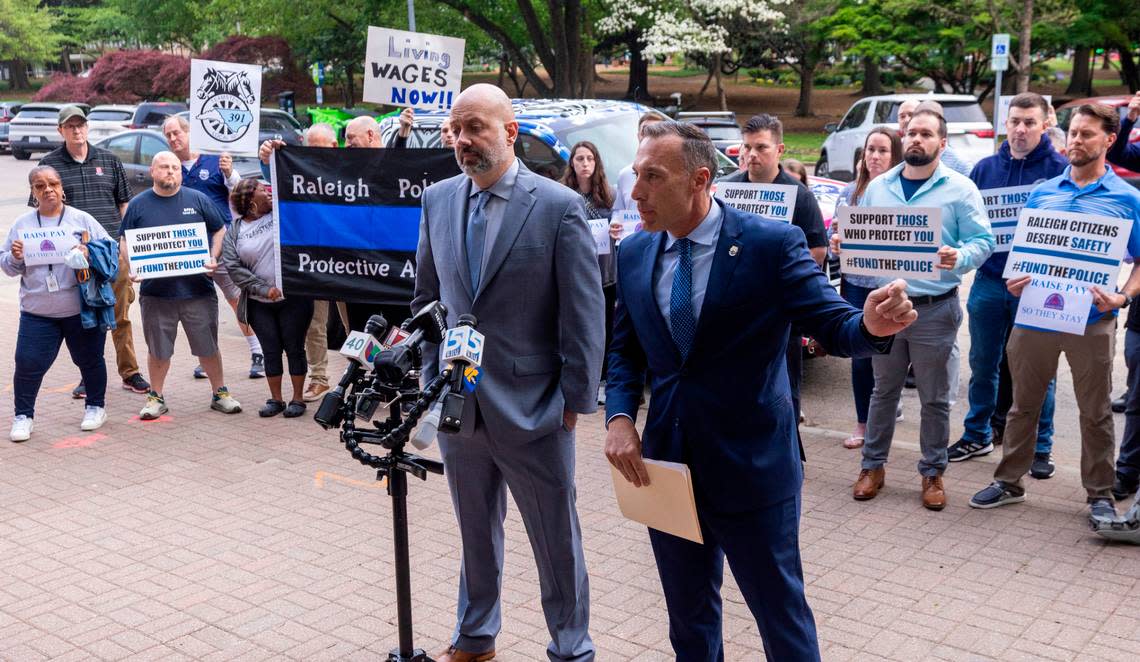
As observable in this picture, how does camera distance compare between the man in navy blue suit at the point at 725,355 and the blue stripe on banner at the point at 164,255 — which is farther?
the blue stripe on banner at the point at 164,255

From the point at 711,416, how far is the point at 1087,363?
10.9ft

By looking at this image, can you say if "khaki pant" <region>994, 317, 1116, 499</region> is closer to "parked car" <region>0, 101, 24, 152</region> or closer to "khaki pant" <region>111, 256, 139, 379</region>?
"khaki pant" <region>111, 256, 139, 379</region>

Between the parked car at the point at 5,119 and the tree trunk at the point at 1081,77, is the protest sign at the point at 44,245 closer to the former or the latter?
the parked car at the point at 5,119

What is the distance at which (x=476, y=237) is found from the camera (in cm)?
416

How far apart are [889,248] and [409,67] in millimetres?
4643

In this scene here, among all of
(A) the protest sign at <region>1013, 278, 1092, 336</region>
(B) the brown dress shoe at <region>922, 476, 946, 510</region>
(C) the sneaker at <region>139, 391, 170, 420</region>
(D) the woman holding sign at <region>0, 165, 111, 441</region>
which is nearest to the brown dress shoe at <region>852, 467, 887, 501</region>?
(B) the brown dress shoe at <region>922, 476, 946, 510</region>

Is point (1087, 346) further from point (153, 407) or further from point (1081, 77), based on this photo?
point (1081, 77)

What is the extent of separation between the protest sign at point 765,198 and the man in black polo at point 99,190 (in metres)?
5.26

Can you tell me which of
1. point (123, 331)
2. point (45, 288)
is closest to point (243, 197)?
point (45, 288)

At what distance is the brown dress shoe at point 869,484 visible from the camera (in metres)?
6.44

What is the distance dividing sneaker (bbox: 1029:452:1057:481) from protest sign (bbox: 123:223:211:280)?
5.94 m

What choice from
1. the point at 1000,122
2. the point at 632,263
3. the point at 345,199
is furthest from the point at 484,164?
the point at 1000,122

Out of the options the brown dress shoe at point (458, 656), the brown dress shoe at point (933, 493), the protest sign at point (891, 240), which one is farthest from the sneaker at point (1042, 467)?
the brown dress shoe at point (458, 656)

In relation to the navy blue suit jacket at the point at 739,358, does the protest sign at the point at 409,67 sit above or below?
above
